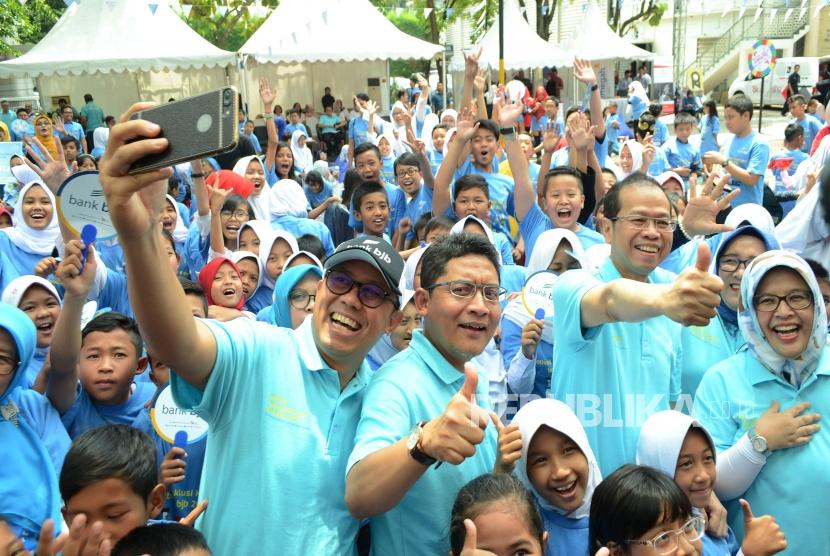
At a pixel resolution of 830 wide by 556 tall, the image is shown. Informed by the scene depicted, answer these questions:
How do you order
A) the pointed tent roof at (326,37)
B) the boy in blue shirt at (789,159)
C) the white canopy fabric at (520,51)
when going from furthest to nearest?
the white canopy fabric at (520,51) < the pointed tent roof at (326,37) < the boy in blue shirt at (789,159)

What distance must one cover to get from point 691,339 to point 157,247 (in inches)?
94.4

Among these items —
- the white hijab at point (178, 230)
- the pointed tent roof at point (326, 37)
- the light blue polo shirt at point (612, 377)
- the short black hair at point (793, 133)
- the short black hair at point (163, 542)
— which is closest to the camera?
the short black hair at point (163, 542)

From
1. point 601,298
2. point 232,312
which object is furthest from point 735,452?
point 232,312

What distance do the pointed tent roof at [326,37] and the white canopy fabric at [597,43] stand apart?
27.1 ft

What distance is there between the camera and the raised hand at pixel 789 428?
7.88 feet

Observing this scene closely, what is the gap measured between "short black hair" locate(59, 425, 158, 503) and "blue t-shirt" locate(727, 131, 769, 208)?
18.5ft

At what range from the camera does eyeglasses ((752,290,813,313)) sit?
8.25ft

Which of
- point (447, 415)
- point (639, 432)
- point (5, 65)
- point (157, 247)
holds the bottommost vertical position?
point (639, 432)

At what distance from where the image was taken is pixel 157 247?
1.68m

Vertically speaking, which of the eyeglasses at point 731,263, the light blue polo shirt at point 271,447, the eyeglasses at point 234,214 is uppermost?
the eyeglasses at point 234,214

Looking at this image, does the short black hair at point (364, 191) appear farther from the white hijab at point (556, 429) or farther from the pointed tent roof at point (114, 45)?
the pointed tent roof at point (114, 45)

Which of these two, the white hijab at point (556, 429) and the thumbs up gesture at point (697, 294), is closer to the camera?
the thumbs up gesture at point (697, 294)

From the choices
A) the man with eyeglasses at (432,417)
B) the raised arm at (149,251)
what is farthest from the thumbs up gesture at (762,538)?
the raised arm at (149,251)

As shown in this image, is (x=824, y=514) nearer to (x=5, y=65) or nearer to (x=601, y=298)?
(x=601, y=298)
